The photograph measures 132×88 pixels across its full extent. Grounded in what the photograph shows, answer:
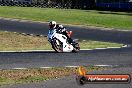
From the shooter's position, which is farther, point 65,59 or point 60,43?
point 60,43

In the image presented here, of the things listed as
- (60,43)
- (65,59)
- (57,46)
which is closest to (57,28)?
(60,43)

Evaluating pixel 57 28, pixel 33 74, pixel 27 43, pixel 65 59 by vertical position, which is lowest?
pixel 27 43

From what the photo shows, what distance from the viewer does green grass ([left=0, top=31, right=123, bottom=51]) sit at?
2563cm

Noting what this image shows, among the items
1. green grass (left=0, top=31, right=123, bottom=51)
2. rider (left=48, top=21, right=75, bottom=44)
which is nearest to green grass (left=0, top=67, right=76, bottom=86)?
rider (left=48, top=21, right=75, bottom=44)

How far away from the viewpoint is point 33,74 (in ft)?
54.5

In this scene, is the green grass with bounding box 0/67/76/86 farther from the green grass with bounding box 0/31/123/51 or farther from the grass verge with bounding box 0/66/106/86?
the green grass with bounding box 0/31/123/51

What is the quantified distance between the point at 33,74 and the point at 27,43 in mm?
11198

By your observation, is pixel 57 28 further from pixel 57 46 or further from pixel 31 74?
pixel 31 74

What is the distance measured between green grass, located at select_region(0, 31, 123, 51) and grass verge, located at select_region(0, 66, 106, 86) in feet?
23.8

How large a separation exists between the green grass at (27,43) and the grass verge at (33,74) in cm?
724

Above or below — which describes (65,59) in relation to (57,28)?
below

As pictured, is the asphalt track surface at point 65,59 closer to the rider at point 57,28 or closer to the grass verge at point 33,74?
the grass verge at point 33,74

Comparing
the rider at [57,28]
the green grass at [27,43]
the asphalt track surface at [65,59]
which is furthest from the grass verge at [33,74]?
the green grass at [27,43]

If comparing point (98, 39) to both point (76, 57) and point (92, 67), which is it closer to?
point (76, 57)
